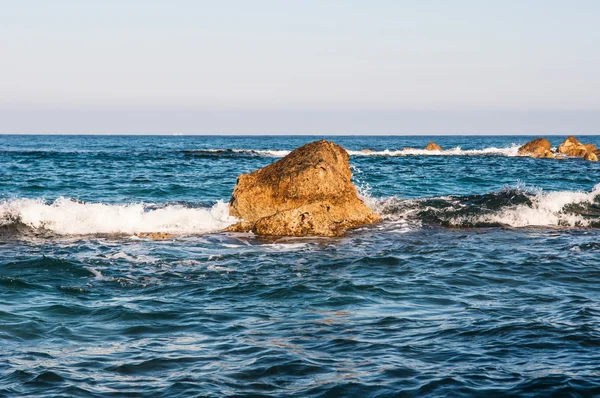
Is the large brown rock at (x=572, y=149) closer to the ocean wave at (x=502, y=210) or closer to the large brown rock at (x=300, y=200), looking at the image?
the ocean wave at (x=502, y=210)

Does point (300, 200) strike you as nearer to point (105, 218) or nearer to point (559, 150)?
point (105, 218)

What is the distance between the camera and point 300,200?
612 inches

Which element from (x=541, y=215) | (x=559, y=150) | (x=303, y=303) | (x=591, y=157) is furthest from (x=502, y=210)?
(x=559, y=150)

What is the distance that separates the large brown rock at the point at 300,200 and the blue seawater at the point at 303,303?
0.59 meters

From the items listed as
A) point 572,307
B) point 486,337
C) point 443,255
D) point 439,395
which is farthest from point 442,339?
point 443,255

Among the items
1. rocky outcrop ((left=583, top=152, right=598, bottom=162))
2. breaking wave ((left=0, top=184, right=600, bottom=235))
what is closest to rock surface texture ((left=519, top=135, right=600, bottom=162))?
rocky outcrop ((left=583, top=152, right=598, bottom=162))

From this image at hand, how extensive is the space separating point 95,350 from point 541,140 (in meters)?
53.3

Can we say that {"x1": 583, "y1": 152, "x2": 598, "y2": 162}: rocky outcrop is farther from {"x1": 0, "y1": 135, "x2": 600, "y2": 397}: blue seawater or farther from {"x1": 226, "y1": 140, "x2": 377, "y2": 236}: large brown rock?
{"x1": 226, "y1": 140, "x2": 377, "y2": 236}: large brown rock

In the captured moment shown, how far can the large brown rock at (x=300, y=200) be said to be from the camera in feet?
48.6

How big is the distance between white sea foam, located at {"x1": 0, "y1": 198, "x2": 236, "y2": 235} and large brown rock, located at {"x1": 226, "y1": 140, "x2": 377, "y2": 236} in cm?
67

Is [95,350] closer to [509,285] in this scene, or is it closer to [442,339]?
[442,339]

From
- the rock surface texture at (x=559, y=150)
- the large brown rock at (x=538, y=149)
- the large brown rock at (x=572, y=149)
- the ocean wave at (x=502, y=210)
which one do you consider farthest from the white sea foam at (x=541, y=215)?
the large brown rock at (x=572, y=149)

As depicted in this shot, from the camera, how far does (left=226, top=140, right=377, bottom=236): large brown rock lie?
1480 cm

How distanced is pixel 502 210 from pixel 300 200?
17.1ft
